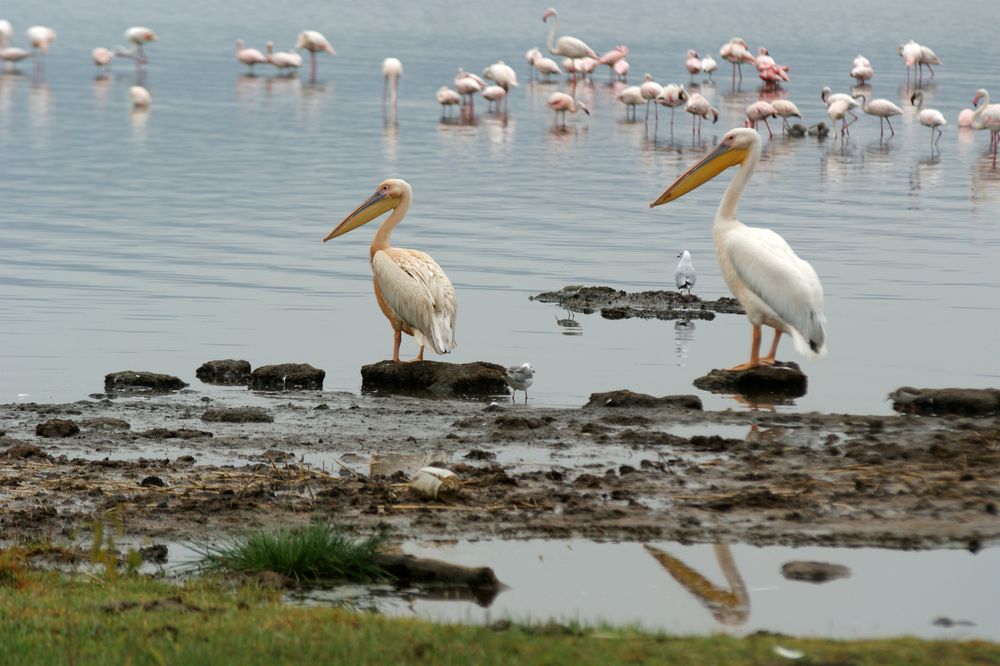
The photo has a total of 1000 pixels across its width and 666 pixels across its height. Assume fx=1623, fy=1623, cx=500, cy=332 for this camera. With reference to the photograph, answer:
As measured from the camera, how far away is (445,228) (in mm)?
20906

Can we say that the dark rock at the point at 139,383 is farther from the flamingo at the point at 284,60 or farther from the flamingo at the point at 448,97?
the flamingo at the point at 284,60

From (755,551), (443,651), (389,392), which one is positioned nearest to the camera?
(443,651)

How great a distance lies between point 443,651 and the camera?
531 centimetres

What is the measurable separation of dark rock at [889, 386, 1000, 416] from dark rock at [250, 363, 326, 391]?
409 cm

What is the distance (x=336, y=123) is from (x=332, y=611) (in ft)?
101

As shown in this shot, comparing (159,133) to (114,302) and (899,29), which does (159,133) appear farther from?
(899,29)

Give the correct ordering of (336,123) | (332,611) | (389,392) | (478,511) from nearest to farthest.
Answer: (332,611) < (478,511) < (389,392) < (336,123)

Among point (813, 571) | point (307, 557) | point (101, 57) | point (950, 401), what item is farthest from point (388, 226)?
point (101, 57)

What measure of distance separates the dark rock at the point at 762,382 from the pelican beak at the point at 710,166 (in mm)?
2679

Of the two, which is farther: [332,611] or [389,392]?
[389,392]

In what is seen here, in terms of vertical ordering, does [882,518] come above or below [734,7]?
below

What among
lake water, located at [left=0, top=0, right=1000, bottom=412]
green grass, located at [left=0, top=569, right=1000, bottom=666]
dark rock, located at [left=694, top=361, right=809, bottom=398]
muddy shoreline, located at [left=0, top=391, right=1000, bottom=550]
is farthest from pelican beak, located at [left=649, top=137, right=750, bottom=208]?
green grass, located at [left=0, top=569, right=1000, bottom=666]

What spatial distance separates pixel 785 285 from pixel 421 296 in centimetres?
271

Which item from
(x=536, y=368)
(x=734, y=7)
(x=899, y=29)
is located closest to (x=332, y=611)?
(x=536, y=368)
